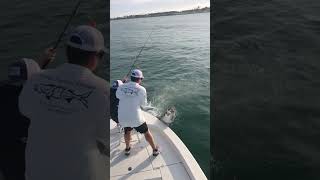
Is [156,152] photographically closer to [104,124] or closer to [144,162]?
[144,162]

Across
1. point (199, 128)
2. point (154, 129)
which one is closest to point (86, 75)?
point (154, 129)

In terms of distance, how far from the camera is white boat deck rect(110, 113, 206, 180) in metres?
3.84

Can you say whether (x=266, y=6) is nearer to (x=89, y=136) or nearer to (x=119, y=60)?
(x=119, y=60)

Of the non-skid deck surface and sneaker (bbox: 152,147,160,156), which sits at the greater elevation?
sneaker (bbox: 152,147,160,156)

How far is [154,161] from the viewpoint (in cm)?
421

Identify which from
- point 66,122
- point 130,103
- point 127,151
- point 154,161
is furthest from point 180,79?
point 66,122

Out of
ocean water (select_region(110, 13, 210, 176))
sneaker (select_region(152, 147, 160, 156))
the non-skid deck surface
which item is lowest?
the non-skid deck surface

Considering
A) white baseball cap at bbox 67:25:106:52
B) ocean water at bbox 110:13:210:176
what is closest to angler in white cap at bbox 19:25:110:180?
white baseball cap at bbox 67:25:106:52

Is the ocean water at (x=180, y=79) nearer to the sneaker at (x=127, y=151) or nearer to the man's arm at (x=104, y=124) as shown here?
the sneaker at (x=127, y=151)

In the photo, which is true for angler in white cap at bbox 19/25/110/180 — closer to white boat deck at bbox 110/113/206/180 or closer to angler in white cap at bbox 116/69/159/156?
white boat deck at bbox 110/113/206/180

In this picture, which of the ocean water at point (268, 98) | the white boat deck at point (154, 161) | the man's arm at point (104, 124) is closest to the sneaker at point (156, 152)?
the white boat deck at point (154, 161)

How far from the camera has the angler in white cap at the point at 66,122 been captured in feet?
5.08

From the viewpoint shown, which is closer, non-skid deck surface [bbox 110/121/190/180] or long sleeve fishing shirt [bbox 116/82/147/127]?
non-skid deck surface [bbox 110/121/190/180]

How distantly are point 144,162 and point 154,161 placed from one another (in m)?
0.14
